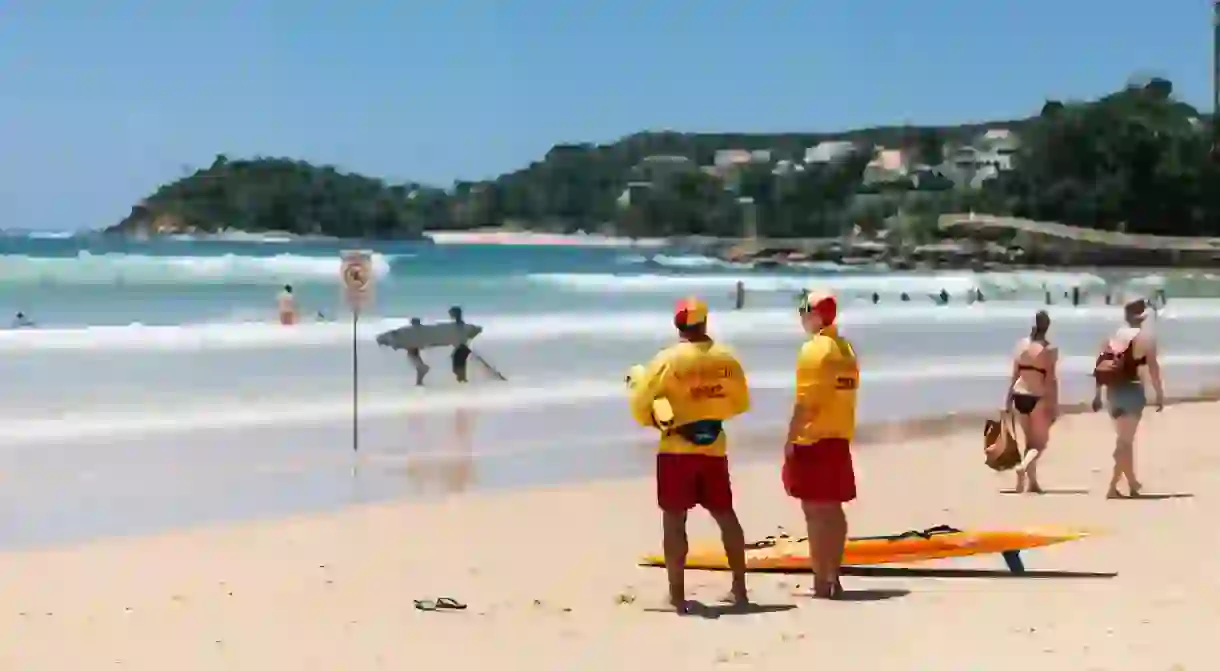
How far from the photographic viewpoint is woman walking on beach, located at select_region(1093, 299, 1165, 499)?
10.8 m

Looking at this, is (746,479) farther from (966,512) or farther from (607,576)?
(607,576)

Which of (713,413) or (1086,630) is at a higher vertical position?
(713,413)

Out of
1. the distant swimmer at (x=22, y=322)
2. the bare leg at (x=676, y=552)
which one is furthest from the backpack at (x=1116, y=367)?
the distant swimmer at (x=22, y=322)

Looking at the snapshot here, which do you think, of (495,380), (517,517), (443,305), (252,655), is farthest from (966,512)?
(443,305)

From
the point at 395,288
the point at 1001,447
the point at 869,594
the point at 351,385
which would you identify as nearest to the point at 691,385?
the point at 869,594

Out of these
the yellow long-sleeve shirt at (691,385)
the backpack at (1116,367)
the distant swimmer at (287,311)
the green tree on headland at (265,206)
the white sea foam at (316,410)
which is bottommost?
the white sea foam at (316,410)

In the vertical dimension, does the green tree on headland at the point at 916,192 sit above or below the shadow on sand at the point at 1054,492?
above

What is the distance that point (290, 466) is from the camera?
13648 mm

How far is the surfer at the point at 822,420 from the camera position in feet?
24.0

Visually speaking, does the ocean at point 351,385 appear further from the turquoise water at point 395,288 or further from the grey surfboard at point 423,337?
the grey surfboard at point 423,337

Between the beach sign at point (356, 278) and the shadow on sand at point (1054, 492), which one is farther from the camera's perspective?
the beach sign at point (356, 278)

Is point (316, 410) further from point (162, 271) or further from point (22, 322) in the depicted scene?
point (162, 271)

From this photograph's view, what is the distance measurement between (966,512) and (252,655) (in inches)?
230

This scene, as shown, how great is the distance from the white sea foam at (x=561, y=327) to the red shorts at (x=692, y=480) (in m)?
21.7
